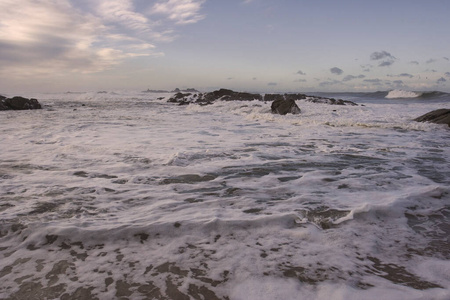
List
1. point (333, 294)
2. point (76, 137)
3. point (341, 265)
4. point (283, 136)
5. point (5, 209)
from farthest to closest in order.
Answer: point (283, 136) < point (76, 137) < point (5, 209) < point (341, 265) < point (333, 294)

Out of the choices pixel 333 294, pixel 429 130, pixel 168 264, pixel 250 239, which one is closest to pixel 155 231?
pixel 168 264

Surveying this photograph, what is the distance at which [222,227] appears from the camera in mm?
2352

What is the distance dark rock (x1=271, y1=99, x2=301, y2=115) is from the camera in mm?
13312

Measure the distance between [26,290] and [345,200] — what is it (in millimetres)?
2593

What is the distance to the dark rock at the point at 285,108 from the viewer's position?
43.7ft

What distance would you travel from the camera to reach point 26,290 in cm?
159

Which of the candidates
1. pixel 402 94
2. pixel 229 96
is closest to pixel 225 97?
pixel 229 96

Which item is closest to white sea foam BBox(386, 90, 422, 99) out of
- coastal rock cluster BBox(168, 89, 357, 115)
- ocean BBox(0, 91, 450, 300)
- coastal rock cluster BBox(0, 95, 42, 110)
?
coastal rock cluster BBox(168, 89, 357, 115)

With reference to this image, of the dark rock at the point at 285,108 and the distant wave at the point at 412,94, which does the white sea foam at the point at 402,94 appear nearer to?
the distant wave at the point at 412,94

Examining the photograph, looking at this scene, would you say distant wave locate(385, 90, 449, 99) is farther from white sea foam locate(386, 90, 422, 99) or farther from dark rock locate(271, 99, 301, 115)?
dark rock locate(271, 99, 301, 115)

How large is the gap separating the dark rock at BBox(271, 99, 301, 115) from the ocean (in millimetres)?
8672

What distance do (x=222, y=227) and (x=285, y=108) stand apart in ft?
38.3

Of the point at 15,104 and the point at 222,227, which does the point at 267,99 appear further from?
the point at 222,227

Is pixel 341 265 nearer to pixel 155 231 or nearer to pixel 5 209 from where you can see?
pixel 155 231
